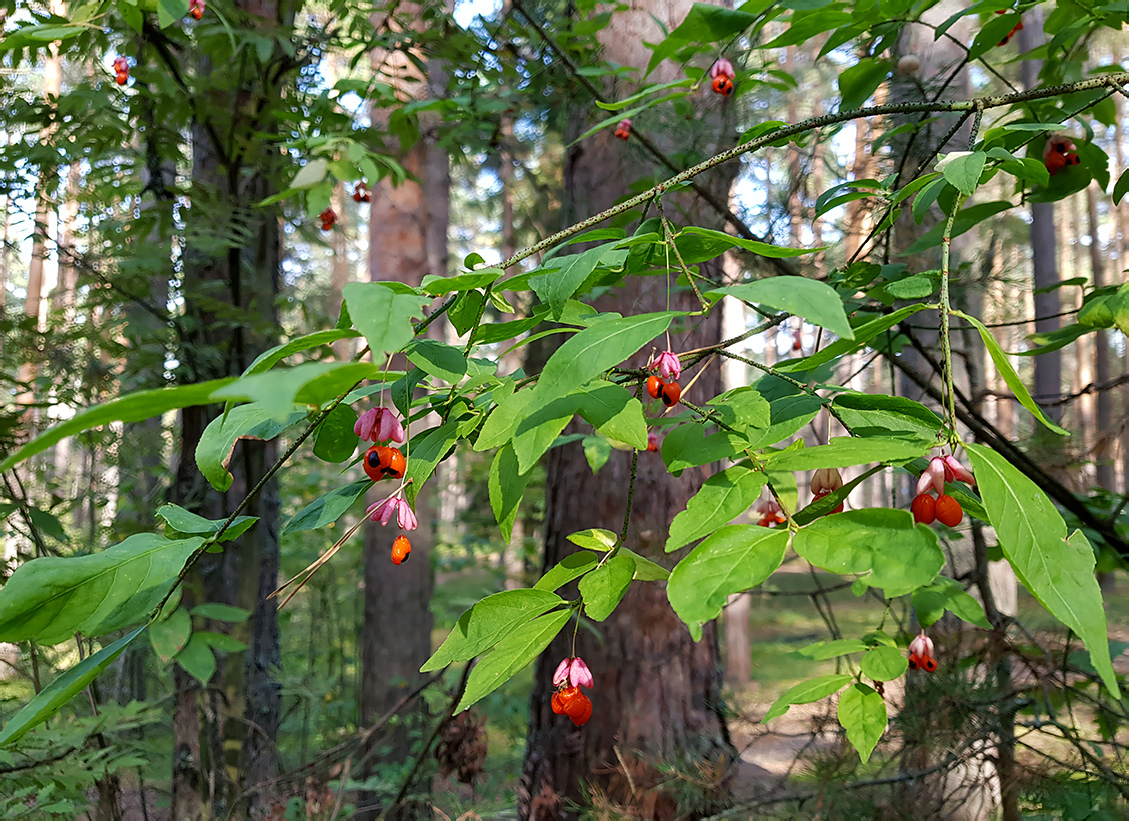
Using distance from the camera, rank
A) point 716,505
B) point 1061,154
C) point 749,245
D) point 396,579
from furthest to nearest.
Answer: point 396,579
point 1061,154
point 749,245
point 716,505

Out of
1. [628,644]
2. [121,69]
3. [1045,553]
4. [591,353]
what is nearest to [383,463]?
[591,353]

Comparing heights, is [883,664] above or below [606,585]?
below

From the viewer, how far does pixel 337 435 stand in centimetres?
94

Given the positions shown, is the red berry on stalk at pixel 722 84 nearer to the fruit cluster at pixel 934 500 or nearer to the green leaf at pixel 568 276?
the green leaf at pixel 568 276

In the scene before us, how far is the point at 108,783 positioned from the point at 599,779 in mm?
1982

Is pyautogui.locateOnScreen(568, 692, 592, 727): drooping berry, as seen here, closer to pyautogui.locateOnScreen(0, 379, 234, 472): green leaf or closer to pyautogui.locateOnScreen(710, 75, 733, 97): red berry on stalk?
pyautogui.locateOnScreen(0, 379, 234, 472): green leaf

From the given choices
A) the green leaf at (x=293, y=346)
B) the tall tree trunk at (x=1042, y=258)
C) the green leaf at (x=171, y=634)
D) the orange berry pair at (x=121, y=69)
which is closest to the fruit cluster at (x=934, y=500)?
the green leaf at (x=293, y=346)

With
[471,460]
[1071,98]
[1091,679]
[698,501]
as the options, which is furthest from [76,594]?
[471,460]

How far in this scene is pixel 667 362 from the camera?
0.90 metres

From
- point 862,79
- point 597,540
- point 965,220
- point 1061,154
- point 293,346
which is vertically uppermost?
point 862,79

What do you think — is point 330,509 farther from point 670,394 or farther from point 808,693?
point 808,693

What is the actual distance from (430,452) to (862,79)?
1372mm

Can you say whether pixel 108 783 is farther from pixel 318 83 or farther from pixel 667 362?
pixel 318 83

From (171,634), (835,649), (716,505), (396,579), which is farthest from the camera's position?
(396,579)
